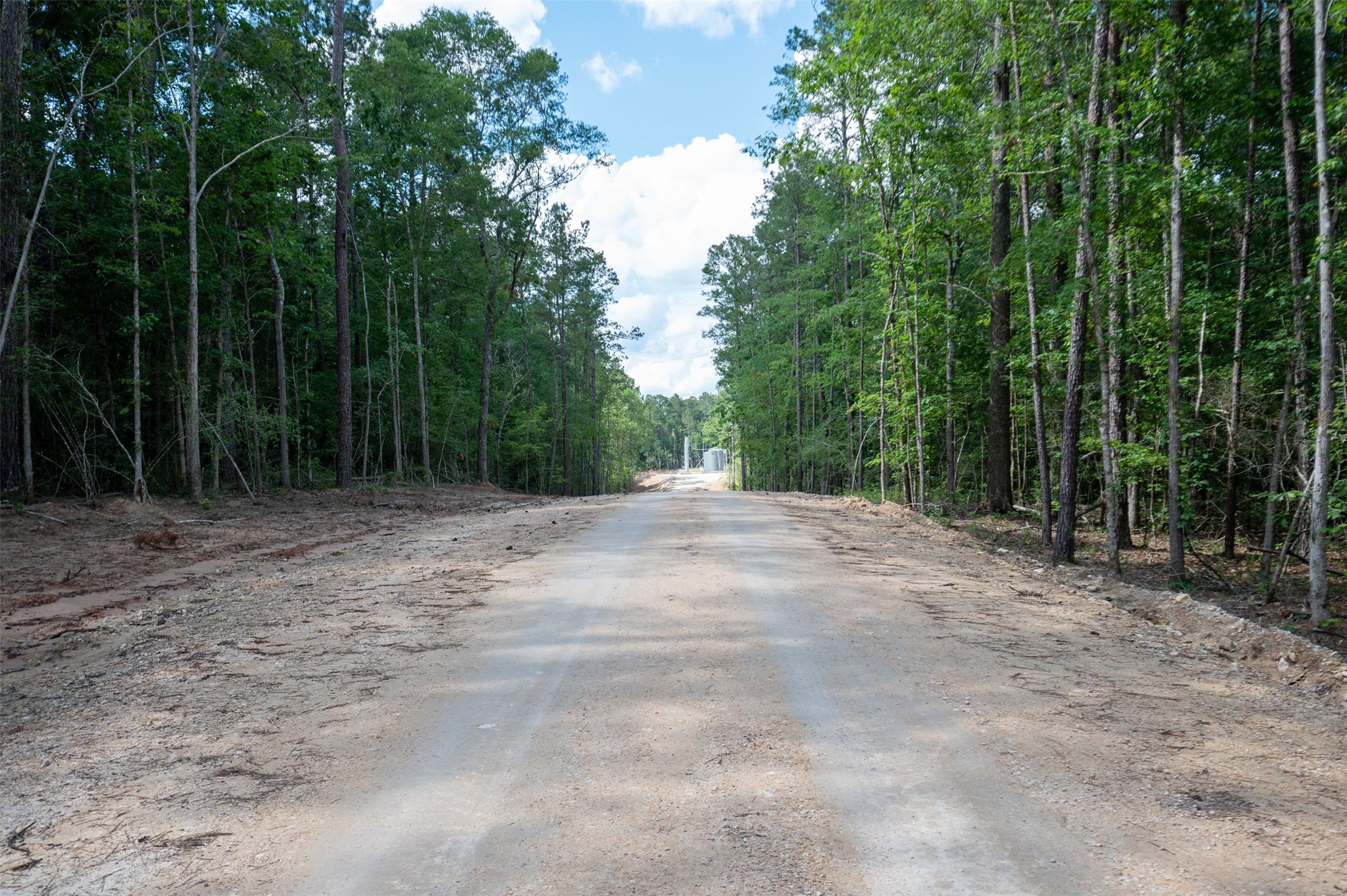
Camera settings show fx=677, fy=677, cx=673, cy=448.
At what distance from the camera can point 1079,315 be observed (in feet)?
29.1

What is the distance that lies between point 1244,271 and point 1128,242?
1.48m

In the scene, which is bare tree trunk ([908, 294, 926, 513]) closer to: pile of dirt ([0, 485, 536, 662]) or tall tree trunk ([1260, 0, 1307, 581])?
tall tree trunk ([1260, 0, 1307, 581])

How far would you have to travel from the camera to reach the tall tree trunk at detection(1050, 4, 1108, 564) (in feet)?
27.5

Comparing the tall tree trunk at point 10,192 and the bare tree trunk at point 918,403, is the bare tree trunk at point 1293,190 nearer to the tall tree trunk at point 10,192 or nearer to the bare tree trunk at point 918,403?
the bare tree trunk at point 918,403

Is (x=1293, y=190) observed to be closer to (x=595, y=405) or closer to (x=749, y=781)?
(x=749, y=781)

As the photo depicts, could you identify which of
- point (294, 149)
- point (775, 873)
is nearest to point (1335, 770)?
point (775, 873)

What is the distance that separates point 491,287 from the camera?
26172 mm

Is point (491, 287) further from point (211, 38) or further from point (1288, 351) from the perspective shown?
point (1288, 351)

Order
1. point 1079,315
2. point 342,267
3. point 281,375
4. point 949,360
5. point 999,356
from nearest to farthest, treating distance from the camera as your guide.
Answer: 1. point 1079,315
2. point 999,356
3. point 949,360
4. point 281,375
5. point 342,267

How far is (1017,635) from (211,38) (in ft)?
67.0

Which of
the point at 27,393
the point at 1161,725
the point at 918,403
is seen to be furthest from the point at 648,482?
the point at 1161,725

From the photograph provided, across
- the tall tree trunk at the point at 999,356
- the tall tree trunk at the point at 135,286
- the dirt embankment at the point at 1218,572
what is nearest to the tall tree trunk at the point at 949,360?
the tall tree trunk at the point at 999,356

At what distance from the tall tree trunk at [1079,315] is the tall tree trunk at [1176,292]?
2.64 feet

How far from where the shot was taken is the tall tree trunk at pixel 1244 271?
881 centimetres
